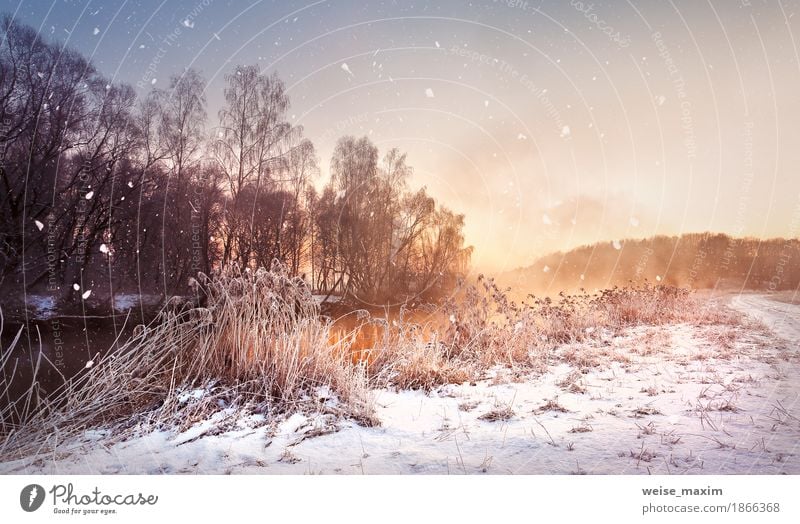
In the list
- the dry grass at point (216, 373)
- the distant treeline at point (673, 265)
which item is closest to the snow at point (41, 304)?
the dry grass at point (216, 373)

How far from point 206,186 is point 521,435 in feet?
9.90

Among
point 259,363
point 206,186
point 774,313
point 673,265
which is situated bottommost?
point 259,363

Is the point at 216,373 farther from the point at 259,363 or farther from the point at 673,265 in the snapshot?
the point at 673,265

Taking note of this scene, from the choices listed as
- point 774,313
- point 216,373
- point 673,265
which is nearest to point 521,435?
point 216,373

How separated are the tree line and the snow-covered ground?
3.76ft

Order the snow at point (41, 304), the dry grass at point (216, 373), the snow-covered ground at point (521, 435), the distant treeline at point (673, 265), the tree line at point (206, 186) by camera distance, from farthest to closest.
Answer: the snow at point (41, 304) → the tree line at point (206, 186) → the distant treeline at point (673, 265) → the dry grass at point (216, 373) → the snow-covered ground at point (521, 435)

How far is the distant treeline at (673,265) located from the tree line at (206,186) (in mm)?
1173

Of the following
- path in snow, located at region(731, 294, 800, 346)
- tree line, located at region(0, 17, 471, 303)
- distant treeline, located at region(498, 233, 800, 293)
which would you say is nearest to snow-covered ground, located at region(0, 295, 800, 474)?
path in snow, located at region(731, 294, 800, 346)

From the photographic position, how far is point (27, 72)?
118 inches

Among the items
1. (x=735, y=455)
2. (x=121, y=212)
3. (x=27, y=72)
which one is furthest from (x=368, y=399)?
(x=27, y=72)

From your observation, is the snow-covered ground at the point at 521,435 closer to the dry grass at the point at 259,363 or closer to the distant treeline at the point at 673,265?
the dry grass at the point at 259,363

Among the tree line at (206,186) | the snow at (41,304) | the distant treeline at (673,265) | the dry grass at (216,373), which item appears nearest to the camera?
the dry grass at (216,373)

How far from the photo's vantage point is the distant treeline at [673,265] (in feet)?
9.30

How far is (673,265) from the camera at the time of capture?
3.62 metres
